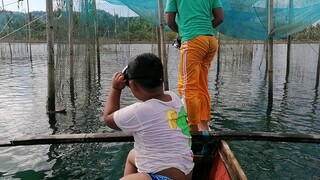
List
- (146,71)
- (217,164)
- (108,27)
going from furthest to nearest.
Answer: (108,27)
(217,164)
(146,71)

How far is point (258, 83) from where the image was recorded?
1396 cm

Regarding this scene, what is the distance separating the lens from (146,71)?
2.13 meters

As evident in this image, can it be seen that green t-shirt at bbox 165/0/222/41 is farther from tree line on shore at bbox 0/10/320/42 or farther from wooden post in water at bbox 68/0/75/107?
Result: wooden post in water at bbox 68/0/75/107

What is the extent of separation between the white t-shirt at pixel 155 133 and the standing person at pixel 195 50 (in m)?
1.48

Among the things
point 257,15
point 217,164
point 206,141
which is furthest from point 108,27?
point 217,164

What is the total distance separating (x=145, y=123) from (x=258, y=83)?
41.0 feet

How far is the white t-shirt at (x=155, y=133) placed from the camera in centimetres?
218

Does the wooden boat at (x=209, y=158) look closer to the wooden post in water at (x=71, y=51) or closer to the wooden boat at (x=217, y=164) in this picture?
the wooden boat at (x=217, y=164)

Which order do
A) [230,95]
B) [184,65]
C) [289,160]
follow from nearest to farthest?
1. [184,65]
2. [289,160]
3. [230,95]

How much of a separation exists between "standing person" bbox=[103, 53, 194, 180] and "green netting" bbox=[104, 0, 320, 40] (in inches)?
255

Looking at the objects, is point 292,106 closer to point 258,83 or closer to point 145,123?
point 258,83

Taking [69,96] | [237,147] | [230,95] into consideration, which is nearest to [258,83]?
[230,95]

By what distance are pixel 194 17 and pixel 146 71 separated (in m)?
1.95

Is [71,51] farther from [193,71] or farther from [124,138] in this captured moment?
[124,138]
